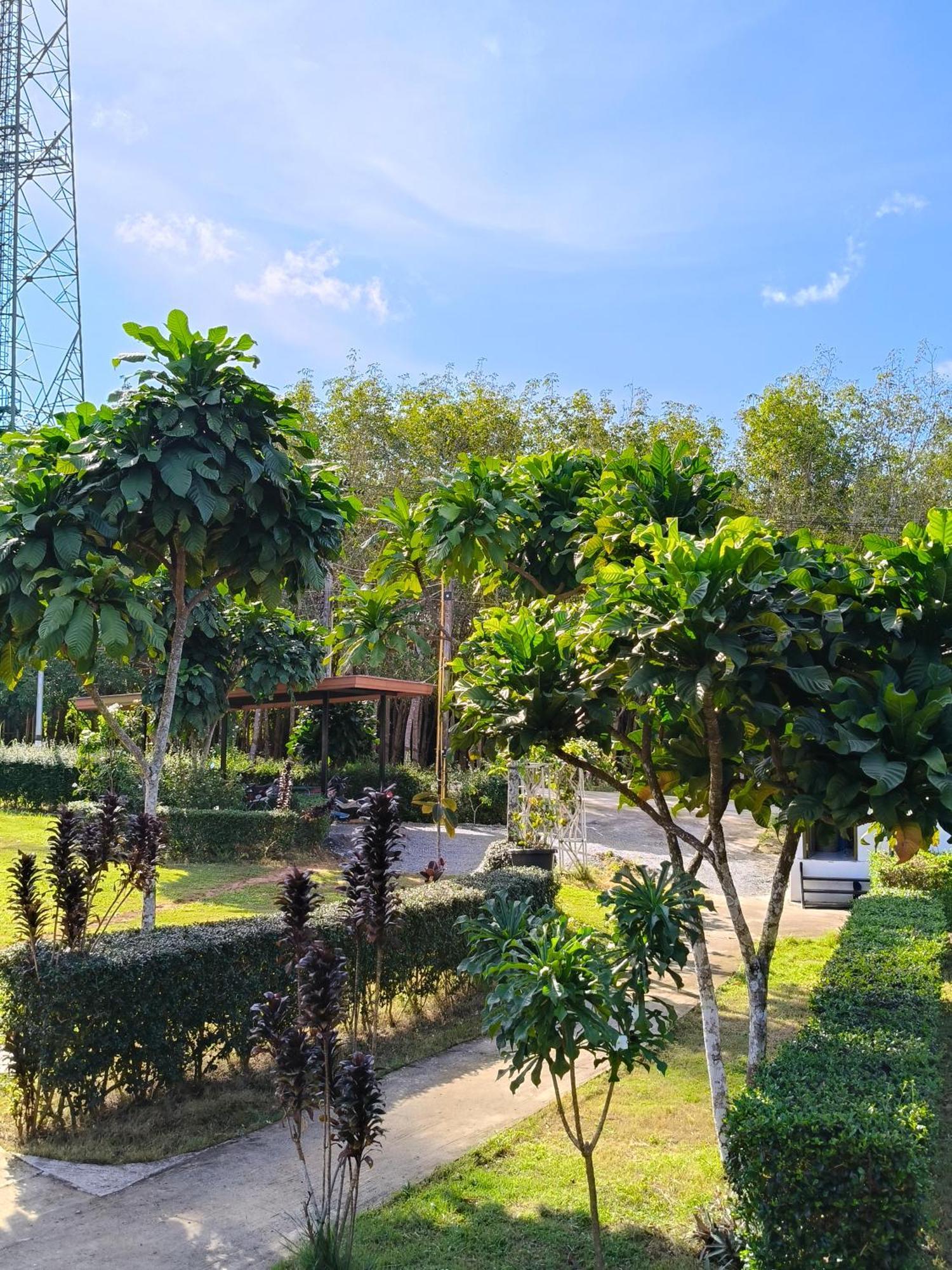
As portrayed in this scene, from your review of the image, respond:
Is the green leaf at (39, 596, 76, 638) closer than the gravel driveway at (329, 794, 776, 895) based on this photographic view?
Yes

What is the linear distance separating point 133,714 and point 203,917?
10.7m

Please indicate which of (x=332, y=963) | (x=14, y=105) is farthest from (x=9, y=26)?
(x=332, y=963)

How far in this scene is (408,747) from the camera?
95.2ft

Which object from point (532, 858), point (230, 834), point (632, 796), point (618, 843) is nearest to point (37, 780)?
point (230, 834)

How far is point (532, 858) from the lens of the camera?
1241cm

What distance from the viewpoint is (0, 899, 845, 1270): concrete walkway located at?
4109 millimetres

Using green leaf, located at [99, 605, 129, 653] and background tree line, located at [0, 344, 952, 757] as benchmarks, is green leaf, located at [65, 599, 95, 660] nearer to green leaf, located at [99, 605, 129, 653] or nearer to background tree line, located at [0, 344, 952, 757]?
green leaf, located at [99, 605, 129, 653]

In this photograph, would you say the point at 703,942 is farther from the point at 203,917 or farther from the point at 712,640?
the point at 203,917

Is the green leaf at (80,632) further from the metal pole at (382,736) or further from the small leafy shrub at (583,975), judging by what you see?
the metal pole at (382,736)

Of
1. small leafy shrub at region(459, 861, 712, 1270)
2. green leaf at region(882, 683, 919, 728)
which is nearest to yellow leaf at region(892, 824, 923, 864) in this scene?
green leaf at region(882, 683, 919, 728)

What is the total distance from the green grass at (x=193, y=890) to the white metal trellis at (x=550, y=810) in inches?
113

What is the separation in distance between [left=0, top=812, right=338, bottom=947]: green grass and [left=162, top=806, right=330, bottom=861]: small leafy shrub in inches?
10.1

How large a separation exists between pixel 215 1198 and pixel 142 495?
4.18 m

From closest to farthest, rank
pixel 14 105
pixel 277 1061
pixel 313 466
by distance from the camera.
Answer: pixel 277 1061 → pixel 313 466 → pixel 14 105
